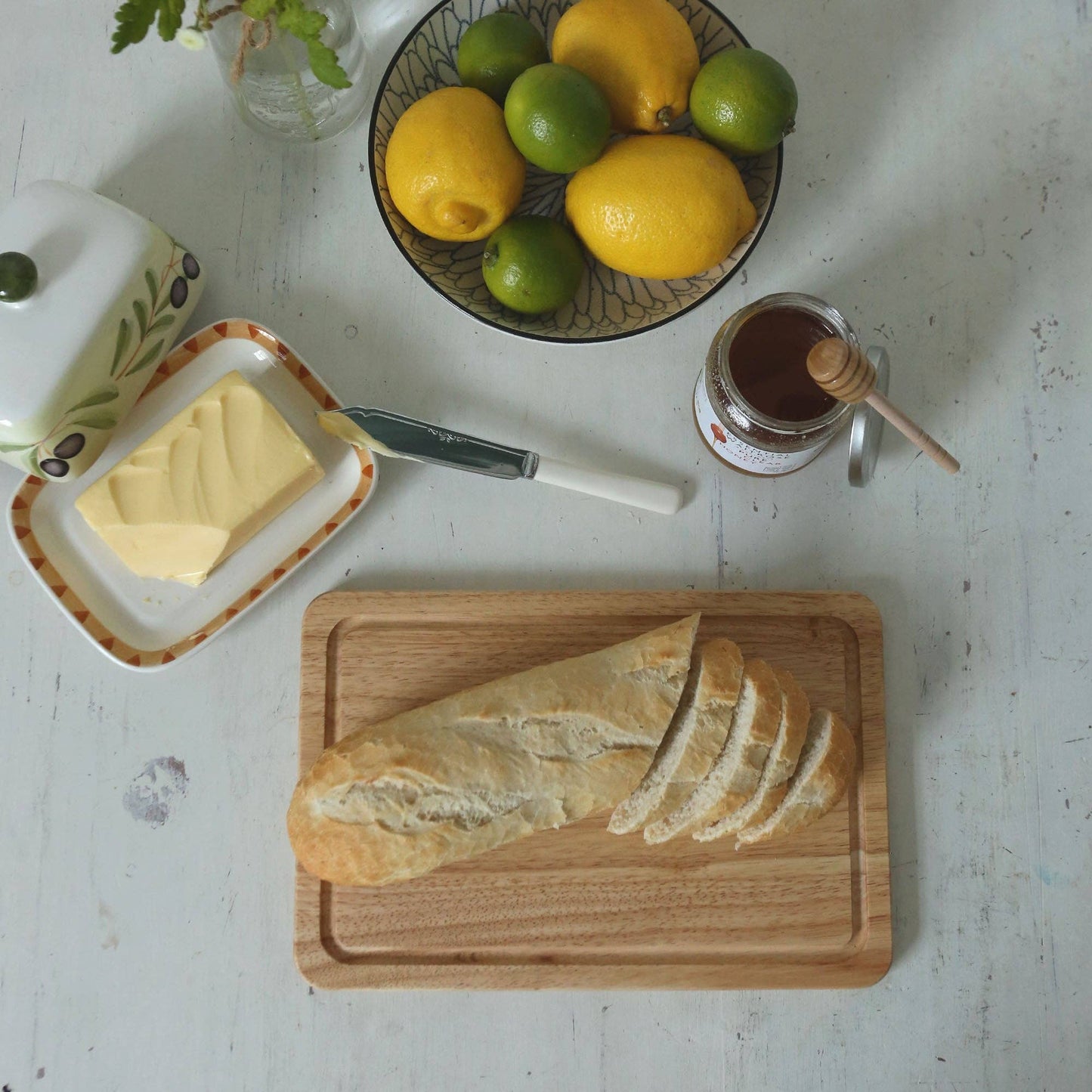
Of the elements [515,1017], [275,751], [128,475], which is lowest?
[515,1017]

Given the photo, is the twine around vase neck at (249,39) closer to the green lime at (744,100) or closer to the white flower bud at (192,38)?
the white flower bud at (192,38)

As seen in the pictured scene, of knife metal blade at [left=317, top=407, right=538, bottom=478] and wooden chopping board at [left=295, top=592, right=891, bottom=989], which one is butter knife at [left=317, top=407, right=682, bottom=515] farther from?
wooden chopping board at [left=295, top=592, right=891, bottom=989]

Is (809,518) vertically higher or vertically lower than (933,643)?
higher

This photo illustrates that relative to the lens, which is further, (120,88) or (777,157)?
(120,88)

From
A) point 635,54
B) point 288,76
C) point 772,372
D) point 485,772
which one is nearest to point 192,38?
point 288,76

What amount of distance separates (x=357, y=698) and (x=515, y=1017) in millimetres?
428

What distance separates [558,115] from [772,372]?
0.36 metres

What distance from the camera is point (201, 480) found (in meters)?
1.09

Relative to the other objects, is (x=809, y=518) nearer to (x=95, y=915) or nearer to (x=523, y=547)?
(x=523, y=547)

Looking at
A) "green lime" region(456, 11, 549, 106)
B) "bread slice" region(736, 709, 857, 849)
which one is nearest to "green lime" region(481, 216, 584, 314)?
"green lime" region(456, 11, 549, 106)

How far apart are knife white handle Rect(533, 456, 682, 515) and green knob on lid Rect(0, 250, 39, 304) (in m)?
0.59

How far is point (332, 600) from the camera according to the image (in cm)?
112

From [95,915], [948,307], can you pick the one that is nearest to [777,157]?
[948,307]

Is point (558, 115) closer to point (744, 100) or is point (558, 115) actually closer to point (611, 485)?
point (744, 100)
